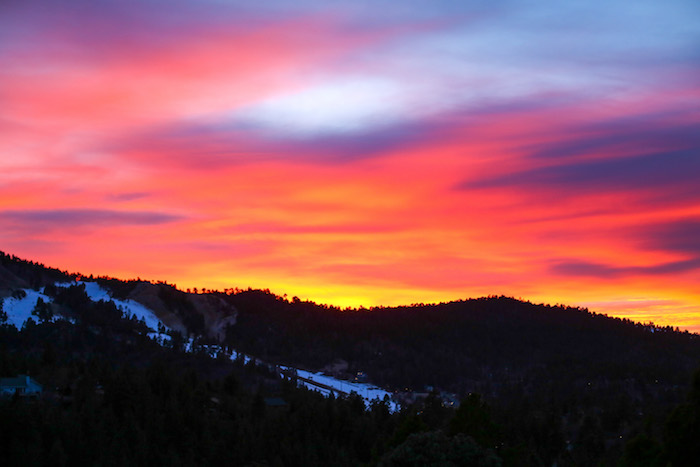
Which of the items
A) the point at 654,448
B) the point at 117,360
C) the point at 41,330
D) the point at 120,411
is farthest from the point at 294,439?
the point at 41,330

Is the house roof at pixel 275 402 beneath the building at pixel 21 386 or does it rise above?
above

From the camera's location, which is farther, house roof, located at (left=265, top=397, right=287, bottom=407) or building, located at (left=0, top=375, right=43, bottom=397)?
house roof, located at (left=265, top=397, right=287, bottom=407)

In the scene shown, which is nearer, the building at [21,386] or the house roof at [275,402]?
the building at [21,386]

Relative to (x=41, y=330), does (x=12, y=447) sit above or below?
below

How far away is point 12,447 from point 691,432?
6723 centimetres

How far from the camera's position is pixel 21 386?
122 meters

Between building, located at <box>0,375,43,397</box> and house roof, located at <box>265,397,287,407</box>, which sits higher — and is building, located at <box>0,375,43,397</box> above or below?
below

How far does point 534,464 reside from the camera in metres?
106

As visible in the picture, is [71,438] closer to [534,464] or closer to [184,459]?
[184,459]

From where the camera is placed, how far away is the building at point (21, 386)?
11981 centimetres

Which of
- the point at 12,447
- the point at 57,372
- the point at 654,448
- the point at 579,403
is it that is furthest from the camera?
the point at 579,403

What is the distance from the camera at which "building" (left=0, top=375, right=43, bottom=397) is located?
120 metres

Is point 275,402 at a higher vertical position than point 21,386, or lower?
higher

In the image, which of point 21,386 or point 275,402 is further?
point 275,402
